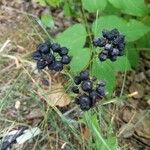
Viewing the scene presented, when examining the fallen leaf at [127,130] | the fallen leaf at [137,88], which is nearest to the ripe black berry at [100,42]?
the fallen leaf at [127,130]

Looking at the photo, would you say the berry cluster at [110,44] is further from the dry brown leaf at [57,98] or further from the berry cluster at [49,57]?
the dry brown leaf at [57,98]

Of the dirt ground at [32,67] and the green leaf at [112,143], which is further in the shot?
the dirt ground at [32,67]

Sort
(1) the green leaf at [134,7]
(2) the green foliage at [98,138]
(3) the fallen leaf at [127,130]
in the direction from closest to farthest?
(2) the green foliage at [98,138] → (1) the green leaf at [134,7] → (3) the fallen leaf at [127,130]

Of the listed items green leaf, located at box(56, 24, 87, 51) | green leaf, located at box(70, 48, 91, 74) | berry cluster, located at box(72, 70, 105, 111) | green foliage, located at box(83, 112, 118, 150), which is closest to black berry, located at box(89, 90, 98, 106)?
berry cluster, located at box(72, 70, 105, 111)

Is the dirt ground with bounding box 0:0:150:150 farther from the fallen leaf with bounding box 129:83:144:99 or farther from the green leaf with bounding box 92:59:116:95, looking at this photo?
the green leaf with bounding box 92:59:116:95

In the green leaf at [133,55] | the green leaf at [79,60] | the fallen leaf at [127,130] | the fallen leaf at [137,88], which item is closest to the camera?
the green leaf at [79,60]

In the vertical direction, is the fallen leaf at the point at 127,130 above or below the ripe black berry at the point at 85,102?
below

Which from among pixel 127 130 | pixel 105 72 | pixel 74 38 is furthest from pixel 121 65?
pixel 127 130
